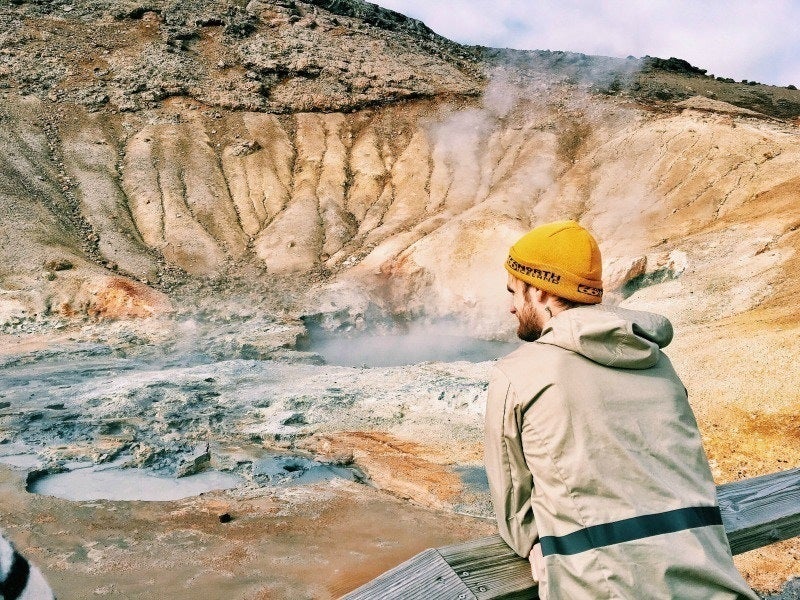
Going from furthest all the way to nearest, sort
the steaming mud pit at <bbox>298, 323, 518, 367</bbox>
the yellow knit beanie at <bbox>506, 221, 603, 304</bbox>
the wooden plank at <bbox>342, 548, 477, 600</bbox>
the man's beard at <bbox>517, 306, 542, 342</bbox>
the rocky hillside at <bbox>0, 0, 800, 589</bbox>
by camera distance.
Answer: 1. the steaming mud pit at <bbox>298, 323, 518, 367</bbox>
2. the rocky hillside at <bbox>0, 0, 800, 589</bbox>
3. the man's beard at <bbox>517, 306, 542, 342</bbox>
4. the yellow knit beanie at <bbox>506, 221, 603, 304</bbox>
5. the wooden plank at <bbox>342, 548, 477, 600</bbox>

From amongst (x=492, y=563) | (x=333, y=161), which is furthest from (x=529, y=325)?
(x=333, y=161)

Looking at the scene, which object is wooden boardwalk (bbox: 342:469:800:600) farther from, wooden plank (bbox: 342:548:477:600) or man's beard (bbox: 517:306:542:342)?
man's beard (bbox: 517:306:542:342)

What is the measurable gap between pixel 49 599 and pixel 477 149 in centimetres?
2719

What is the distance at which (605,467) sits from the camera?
182 cm

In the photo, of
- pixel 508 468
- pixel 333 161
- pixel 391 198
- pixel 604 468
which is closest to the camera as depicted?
pixel 604 468

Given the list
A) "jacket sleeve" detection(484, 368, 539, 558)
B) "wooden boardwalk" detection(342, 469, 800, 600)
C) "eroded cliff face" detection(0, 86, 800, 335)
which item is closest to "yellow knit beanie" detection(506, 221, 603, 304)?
"jacket sleeve" detection(484, 368, 539, 558)

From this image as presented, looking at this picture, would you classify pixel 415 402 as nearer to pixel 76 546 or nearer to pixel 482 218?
pixel 76 546

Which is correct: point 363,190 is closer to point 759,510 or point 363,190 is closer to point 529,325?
point 529,325

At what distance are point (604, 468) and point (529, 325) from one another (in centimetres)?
64

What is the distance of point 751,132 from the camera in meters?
22.7

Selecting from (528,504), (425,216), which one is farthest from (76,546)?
(425,216)

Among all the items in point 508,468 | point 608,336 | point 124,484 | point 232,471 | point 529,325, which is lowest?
point 124,484

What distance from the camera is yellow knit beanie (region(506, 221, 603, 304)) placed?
2.14m

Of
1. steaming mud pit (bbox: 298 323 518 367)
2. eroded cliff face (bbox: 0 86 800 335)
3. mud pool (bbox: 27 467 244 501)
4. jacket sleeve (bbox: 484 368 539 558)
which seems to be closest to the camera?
jacket sleeve (bbox: 484 368 539 558)
